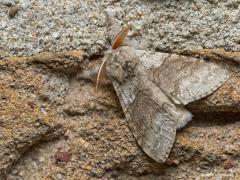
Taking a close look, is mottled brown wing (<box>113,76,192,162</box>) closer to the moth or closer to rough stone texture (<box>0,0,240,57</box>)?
the moth

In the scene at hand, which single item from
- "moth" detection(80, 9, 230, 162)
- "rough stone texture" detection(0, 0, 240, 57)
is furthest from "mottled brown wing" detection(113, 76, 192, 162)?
"rough stone texture" detection(0, 0, 240, 57)

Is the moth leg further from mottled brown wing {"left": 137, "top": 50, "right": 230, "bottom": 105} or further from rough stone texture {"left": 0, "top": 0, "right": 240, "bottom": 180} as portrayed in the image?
mottled brown wing {"left": 137, "top": 50, "right": 230, "bottom": 105}

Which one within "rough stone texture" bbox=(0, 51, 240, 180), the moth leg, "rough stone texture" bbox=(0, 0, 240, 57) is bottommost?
"rough stone texture" bbox=(0, 51, 240, 180)

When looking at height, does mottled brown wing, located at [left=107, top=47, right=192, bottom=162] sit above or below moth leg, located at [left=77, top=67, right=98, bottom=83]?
below

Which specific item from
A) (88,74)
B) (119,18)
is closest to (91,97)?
(88,74)

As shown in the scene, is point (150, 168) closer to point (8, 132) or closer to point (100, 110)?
point (100, 110)

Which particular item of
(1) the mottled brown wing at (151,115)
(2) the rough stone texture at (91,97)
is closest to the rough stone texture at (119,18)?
(2) the rough stone texture at (91,97)

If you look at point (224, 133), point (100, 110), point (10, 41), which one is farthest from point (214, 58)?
point (10, 41)
